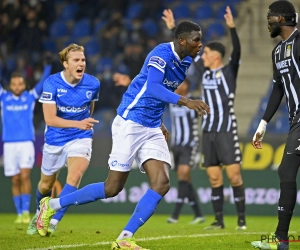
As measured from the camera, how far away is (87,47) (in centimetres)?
2023

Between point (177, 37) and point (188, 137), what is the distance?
6.15 meters

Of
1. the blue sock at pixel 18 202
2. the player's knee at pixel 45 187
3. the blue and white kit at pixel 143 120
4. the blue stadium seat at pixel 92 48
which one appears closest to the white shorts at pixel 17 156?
the blue sock at pixel 18 202

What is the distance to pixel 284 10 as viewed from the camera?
24.1 feet

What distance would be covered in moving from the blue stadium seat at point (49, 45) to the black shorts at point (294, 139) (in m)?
13.4

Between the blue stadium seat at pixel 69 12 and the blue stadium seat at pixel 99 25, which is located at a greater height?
the blue stadium seat at pixel 69 12

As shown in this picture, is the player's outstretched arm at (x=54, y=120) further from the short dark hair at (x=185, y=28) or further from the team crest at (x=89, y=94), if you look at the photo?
the short dark hair at (x=185, y=28)

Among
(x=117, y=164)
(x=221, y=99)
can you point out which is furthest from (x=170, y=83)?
(x=221, y=99)

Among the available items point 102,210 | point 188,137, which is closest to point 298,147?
point 188,137

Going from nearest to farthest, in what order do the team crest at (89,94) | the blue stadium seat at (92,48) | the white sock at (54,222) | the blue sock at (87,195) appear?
the blue sock at (87,195) < the white sock at (54,222) < the team crest at (89,94) < the blue stadium seat at (92,48)

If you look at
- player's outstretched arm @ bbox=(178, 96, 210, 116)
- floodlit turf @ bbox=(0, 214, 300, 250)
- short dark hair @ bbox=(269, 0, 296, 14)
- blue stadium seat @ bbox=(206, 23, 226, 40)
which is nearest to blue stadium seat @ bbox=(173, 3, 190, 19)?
blue stadium seat @ bbox=(206, 23, 226, 40)

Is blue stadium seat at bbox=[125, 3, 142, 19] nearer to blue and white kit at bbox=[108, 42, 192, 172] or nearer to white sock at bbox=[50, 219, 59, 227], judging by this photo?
white sock at bbox=[50, 219, 59, 227]

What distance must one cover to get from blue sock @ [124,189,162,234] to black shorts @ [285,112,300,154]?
130 centimetres

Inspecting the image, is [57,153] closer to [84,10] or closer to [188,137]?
[188,137]

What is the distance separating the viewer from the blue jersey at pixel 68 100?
9.12 m
